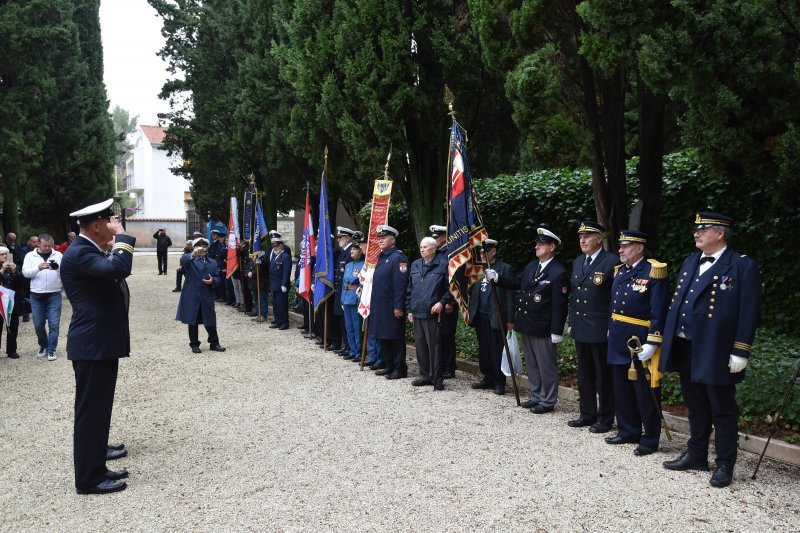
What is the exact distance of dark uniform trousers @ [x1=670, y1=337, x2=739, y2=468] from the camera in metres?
4.60

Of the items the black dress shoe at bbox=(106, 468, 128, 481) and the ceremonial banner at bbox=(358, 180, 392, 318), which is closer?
the black dress shoe at bbox=(106, 468, 128, 481)

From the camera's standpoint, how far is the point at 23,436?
611 centimetres

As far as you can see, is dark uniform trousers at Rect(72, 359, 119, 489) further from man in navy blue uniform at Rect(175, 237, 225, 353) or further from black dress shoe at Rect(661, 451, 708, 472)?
man in navy blue uniform at Rect(175, 237, 225, 353)

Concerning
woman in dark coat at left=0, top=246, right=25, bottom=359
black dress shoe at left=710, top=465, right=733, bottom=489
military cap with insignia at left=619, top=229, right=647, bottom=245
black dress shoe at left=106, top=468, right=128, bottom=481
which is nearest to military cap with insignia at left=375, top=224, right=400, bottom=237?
military cap with insignia at left=619, top=229, right=647, bottom=245

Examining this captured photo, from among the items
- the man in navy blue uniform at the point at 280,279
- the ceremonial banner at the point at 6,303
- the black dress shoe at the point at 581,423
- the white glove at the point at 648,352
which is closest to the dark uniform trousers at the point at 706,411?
the white glove at the point at 648,352

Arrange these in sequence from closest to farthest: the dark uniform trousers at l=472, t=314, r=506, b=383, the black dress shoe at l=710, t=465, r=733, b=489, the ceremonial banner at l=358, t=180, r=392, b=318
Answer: the black dress shoe at l=710, t=465, r=733, b=489, the dark uniform trousers at l=472, t=314, r=506, b=383, the ceremonial banner at l=358, t=180, r=392, b=318

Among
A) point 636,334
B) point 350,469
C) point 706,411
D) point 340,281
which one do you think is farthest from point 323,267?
point 706,411

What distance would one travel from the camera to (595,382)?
6.12 m

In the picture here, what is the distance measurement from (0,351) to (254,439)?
7.10 m

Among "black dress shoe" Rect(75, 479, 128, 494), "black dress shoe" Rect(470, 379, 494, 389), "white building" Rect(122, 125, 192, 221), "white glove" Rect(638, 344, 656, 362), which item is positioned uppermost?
"white building" Rect(122, 125, 192, 221)

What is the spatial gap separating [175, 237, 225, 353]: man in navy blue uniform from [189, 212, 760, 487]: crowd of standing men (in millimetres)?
2282

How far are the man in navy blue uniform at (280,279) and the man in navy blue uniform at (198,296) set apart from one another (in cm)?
201

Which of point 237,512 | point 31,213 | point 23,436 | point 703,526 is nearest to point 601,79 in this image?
point 703,526

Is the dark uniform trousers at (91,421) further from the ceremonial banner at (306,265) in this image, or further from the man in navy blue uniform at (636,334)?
the ceremonial banner at (306,265)
